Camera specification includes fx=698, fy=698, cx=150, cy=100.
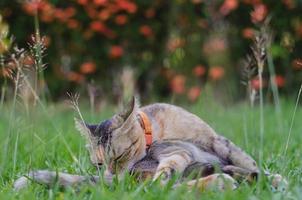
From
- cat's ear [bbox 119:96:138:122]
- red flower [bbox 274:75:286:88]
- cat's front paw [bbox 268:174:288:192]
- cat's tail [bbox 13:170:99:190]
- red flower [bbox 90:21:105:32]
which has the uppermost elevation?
red flower [bbox 90:21:105:32]

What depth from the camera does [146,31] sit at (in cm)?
1033

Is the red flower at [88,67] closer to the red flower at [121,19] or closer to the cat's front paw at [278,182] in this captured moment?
the red flower at [121,19]

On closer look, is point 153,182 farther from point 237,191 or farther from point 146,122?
point 146,122

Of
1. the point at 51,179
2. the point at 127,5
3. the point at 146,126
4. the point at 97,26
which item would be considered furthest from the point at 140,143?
the point at 97,26

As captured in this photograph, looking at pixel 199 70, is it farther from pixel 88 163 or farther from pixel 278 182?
pixel 278 182

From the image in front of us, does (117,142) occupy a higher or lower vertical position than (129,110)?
lower

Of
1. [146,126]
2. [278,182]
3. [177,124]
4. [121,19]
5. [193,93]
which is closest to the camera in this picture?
[278,182]

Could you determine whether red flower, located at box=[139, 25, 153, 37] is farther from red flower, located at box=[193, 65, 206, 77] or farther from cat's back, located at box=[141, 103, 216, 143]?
cat's back, located at box=[141, 103, 216, 143]

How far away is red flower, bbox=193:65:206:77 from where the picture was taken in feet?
34.3

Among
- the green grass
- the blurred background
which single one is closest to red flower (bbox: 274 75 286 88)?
the blurred background

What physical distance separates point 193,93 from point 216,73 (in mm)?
502

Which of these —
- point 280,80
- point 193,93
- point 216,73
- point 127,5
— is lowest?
point 193,93

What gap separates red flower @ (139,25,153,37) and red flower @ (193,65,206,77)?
2.79 feet

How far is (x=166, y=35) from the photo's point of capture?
34.4 ft
